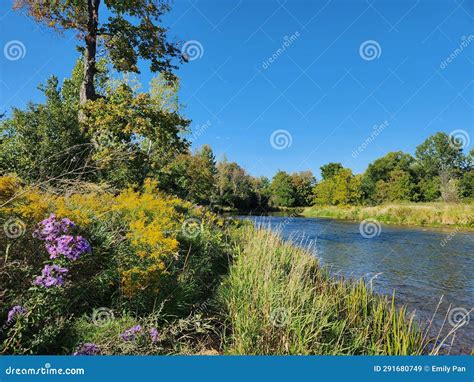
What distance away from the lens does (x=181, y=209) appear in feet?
29.2

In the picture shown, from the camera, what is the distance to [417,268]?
10.0 metres

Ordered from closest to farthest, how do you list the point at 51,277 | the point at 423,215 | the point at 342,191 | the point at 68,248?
the point at 51,277
the point at 68,248
the point at 423,215
the point at 342,191

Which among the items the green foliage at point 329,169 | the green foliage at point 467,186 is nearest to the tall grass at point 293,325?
the green foliage at point 467,186

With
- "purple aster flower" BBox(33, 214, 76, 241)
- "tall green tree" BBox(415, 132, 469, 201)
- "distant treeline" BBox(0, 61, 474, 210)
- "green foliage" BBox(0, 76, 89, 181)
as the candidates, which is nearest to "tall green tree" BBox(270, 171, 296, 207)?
"distant treeline" BBox(0, 61, 474, 210)

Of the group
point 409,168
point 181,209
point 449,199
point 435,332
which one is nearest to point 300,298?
point 435,332

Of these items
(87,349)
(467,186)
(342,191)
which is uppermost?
(467,186)

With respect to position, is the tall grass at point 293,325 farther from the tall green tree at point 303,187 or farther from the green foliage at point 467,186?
the tall green tree at point 303,187

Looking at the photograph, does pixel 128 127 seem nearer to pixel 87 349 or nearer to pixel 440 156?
pixel 87 349

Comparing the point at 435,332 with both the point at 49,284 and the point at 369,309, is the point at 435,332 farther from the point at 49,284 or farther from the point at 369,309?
the point at 49,284

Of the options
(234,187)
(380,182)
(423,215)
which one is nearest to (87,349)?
(423,215)

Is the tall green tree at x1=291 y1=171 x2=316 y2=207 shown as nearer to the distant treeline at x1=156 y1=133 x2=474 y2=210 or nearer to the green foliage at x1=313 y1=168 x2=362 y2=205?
the distant treeline at x1=156 y1=133 x2=474 y2=210

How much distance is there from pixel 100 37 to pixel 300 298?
1022cm

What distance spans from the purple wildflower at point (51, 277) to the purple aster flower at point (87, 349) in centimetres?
57

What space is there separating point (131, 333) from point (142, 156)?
7590 millimetres
